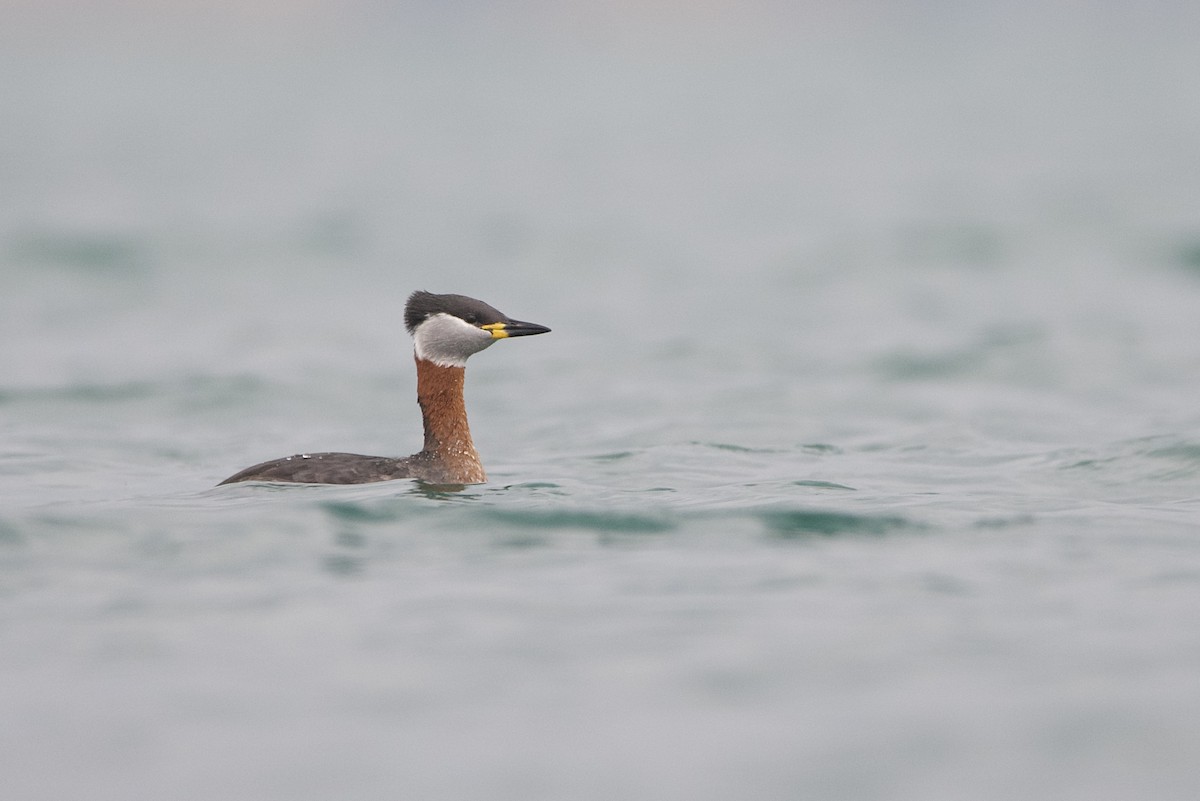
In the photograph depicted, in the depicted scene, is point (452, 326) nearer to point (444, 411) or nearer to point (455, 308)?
point (455, 308)

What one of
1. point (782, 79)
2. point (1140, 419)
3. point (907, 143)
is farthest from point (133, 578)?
point (782, 79)

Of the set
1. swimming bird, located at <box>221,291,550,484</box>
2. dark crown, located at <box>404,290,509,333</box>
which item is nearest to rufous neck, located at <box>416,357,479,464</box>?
swimming bird, located at <box>221,291,550,484</box>

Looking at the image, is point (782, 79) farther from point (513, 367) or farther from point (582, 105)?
point (513, 367)

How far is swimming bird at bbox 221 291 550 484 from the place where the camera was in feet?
42.9

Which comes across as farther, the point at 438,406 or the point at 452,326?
the point at 438,406

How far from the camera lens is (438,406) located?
44.9ft

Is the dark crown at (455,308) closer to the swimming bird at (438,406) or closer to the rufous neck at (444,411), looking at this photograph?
the swimming bird at (438,406)

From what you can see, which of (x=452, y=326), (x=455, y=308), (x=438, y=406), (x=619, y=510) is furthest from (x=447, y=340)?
(x=619, y=510)

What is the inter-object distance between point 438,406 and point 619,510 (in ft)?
6.78

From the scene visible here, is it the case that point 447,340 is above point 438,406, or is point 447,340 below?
above

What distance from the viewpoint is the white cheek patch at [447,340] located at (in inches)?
529

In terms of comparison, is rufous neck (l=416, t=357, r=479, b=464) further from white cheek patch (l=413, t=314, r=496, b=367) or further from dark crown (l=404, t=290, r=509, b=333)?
dark crown (l=404, t=290, r=509, b=333)

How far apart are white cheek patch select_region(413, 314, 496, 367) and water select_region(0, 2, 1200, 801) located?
114 cm

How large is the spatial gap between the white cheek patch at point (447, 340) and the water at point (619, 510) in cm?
114
